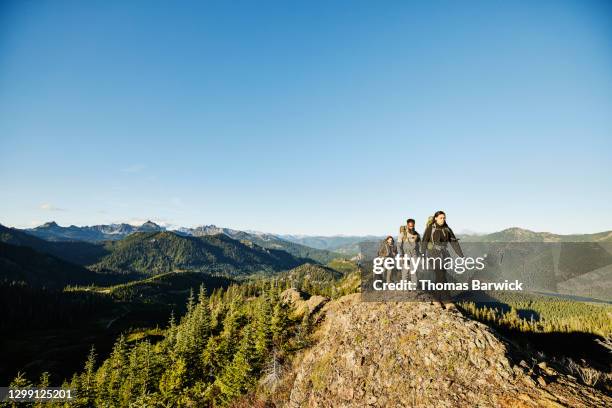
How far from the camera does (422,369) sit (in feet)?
45.2

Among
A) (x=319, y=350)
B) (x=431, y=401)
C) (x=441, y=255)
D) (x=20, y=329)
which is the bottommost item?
(x=20, y=329)

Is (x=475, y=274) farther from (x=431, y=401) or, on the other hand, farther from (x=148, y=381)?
(x=148, y=381)

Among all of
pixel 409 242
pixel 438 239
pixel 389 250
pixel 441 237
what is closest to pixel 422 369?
pixel 438 239

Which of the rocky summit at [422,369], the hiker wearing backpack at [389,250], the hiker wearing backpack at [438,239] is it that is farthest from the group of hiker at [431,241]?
the rocky summit at [422,369]

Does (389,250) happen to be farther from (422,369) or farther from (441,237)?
(422,369)

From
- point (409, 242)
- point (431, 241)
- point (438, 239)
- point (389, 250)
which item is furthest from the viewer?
point (389, 250)

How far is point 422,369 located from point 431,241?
6.45m

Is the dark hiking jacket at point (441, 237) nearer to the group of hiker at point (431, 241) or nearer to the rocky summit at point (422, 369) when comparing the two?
the group of hiker at point (431, 241)

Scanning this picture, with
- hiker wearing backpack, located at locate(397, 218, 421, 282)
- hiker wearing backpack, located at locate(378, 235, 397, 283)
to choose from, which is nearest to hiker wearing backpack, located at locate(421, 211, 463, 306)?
hiker wearing backpack, located at locate(397, 218, 421, 282)

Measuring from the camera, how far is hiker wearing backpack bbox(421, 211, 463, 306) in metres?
16.5

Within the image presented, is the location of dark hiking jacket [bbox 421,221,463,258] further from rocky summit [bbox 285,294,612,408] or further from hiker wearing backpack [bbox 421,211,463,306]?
rocky summit [bbox 285,294,612,408]

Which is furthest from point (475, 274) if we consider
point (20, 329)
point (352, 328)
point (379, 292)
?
point (20, 329)

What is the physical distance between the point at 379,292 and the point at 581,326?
163 metres

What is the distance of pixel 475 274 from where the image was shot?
19297 mm
